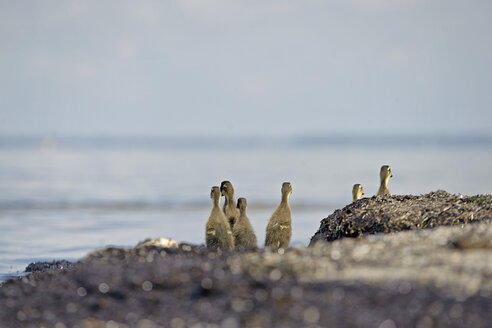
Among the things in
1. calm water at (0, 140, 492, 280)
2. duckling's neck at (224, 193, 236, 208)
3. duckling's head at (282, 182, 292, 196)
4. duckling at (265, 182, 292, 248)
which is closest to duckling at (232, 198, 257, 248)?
duckling at (265, 182, 292, 248)

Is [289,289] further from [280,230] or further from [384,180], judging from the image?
[384,180]

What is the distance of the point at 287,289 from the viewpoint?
493 cm

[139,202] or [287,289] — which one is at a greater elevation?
[139,202]

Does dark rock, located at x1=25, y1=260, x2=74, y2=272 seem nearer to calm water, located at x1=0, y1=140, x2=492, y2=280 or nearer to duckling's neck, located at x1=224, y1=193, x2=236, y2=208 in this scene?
calm water, located at x1=0, y1=140, x2=492, y2=280

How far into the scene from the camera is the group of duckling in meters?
8.77

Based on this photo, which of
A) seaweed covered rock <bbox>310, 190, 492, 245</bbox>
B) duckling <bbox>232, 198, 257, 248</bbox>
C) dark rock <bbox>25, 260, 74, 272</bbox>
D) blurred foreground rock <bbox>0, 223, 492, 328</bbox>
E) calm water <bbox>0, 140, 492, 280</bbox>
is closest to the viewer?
blurred foreground rock <bbox>0, 223, 492, 328</bbox>

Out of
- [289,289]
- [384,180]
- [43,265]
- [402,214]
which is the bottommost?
[289,289]

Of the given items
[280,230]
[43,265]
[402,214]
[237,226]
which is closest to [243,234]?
[237,226]

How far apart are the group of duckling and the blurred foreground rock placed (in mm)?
2575

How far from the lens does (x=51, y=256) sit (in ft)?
38.5

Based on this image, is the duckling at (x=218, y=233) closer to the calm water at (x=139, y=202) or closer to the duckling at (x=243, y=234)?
the duckling at (x=243, y=234)

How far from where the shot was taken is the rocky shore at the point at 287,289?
4.55 meters

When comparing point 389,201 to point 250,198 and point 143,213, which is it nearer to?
point 143,213

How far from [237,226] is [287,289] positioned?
449 centimetres
